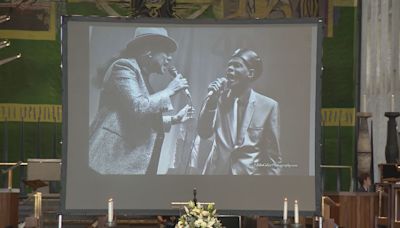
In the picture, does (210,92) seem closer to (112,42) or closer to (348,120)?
(112,42)

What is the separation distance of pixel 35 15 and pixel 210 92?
1057cm

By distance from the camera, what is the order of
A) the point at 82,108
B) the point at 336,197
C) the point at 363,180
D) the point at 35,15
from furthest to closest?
the point at 35,15
the point at 363,180
the point at 336,197
the point at 82,108

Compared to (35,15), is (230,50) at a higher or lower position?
lower

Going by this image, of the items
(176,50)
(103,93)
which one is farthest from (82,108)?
(176,50)

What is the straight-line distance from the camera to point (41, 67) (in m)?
21.7

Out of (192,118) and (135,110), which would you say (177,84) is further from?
(135,110)

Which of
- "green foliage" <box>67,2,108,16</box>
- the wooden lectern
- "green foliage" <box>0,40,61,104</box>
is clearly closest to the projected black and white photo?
the wooden lectern

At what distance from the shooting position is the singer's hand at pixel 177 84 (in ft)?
39.3

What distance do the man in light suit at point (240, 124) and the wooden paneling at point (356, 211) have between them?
102 inches

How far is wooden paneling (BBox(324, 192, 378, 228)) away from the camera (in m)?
14.1

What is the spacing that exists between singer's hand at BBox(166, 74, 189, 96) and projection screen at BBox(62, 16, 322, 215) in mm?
14

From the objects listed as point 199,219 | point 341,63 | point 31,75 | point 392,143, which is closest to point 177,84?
point 199,219

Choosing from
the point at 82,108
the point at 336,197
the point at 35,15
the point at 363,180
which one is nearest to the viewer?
the point at 82,108

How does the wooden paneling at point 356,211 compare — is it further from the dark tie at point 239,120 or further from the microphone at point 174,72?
the microphone at point 174,72
